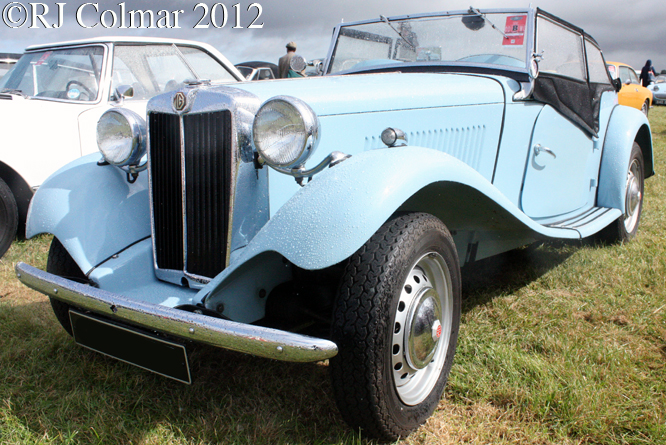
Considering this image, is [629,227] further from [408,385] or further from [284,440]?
[284,440]

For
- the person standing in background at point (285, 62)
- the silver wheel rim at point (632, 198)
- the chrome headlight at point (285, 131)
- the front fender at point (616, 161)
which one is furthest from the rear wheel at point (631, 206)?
the person standing in background at point (285, 62)

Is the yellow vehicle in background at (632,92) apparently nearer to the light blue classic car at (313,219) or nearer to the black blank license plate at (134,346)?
the light blue classic car at (313,219)

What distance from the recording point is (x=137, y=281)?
2012 millimetres

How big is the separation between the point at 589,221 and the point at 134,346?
2.68 metres

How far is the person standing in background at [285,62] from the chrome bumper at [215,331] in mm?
5924

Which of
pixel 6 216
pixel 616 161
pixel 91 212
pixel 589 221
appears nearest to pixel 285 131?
pixel 91 212

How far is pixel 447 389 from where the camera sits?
2.08 metres

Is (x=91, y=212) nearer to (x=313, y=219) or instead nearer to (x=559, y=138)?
(x=313, y=219)

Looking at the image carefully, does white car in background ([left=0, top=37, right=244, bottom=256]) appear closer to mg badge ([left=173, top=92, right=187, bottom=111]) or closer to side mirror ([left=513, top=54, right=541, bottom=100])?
mg badge ([left=173, top=92, right=187, bottom=111])

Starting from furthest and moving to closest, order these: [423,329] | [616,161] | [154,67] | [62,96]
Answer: [154,67] → [62,96] → [616,161] → [423,329]

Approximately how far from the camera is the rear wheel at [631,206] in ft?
12.3

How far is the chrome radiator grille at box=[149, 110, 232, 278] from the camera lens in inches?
71.7

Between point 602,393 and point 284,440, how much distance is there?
1219mm

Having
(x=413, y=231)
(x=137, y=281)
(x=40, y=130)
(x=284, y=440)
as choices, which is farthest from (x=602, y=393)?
(x=40, y=130)
